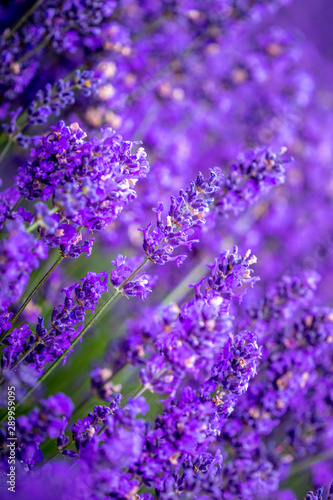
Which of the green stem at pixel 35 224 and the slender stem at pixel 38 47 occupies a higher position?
the slender stem at pixel 38 47

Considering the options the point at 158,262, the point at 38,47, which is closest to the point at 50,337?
the point at 158,262

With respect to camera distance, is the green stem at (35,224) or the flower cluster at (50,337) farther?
the flower cluster at (50,337)

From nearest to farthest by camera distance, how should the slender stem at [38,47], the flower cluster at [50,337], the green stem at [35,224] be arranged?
the green stem at [35,224]
the flower cluster at [50,337]
the slender stem at [38,47]

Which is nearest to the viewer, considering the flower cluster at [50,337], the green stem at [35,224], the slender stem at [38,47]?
the green stem at [35,224]

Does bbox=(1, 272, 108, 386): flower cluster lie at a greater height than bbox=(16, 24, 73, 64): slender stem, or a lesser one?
lesser

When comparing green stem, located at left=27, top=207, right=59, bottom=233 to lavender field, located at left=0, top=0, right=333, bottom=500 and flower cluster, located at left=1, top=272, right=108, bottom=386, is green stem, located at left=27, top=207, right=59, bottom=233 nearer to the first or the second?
lavender field, located at left=0, top=0, right=333, bottom=500

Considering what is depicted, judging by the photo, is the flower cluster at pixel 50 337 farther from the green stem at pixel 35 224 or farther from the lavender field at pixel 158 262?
the green stem at pixel 35 224

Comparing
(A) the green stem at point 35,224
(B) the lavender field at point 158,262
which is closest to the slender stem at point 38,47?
(B) the lavender field at point 158,262

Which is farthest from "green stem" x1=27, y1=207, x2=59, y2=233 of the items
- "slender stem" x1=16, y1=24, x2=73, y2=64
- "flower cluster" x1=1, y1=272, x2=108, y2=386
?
"slender stem" x1=16, y1=24, x2=73, y2=64
